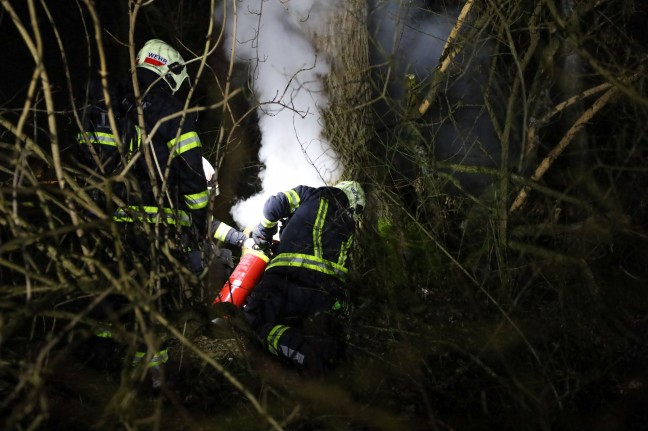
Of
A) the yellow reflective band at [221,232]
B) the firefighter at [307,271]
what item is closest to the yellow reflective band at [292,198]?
the firefighter at [307,271]

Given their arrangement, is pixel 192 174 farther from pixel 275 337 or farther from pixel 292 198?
pixel 275 337

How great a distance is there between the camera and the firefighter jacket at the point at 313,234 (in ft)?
15.1

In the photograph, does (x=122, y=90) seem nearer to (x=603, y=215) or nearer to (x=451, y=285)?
(x=451, y=285)

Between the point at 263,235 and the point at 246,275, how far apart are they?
0.36 meters

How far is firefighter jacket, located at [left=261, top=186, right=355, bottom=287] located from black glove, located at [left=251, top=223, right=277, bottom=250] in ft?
0.31

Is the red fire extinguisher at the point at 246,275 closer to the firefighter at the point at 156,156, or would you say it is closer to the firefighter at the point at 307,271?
the firefighter at the point at 307,271

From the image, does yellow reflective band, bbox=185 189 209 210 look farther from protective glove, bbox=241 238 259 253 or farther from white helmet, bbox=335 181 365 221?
white helmet, bbox=335 181 365 221

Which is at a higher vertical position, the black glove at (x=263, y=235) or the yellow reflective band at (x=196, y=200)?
the black glove at (x=263, y=235)

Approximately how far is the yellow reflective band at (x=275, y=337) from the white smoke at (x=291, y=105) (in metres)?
1.74

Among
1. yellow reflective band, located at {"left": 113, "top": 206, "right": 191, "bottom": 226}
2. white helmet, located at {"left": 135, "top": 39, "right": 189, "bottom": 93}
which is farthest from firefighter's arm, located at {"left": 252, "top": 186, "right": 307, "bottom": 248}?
white helmet, located at {"left": 135, "top": 39, "right": 189, "bottom": 93}

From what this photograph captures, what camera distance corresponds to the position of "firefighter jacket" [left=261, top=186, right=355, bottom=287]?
15.1 ft

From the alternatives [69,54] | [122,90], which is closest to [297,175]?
[122,90]

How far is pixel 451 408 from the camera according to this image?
12.5 feet

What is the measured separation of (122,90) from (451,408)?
118 inches
